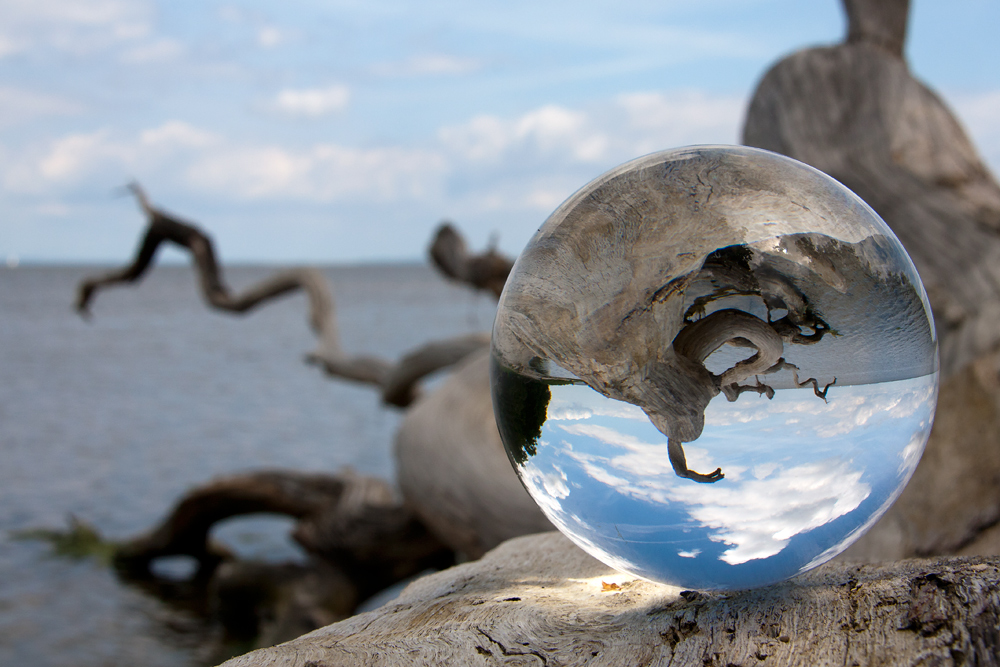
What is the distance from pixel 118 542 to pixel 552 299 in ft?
27.7

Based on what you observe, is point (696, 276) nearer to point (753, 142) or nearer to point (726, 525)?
point (726, 525)

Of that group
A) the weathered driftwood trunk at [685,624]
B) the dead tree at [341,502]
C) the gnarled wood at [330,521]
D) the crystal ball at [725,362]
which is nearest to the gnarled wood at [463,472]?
the dead tree at [341,502]

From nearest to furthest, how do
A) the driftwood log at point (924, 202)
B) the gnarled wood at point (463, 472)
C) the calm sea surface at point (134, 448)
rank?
1. the driftwood log at point (924, 202)
2. the gnarled wood at point (463, 472)
3. the calm sea surface at point (134, 448)

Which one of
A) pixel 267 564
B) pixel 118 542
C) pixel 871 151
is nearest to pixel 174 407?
pixel 118 542

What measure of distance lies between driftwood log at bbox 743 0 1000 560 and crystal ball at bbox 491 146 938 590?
74.4 inches

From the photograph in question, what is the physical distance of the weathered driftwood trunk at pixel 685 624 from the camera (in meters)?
1.27

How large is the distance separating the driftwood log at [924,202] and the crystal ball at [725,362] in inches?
74.4

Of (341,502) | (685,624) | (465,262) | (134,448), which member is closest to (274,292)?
(465,262)

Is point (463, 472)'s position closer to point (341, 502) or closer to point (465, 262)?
point (341, 502)

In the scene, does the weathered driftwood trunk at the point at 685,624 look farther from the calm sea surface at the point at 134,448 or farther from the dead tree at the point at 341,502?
the calm sea surface at the point at 134,448

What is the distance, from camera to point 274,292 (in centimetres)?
831

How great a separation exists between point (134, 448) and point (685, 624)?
43.0 feet

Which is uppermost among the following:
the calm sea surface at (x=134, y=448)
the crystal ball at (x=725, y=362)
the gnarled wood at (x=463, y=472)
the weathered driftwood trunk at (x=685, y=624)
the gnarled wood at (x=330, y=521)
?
the crystal ball at (x=725, y=362)

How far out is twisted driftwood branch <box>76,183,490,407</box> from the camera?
7.52 m
